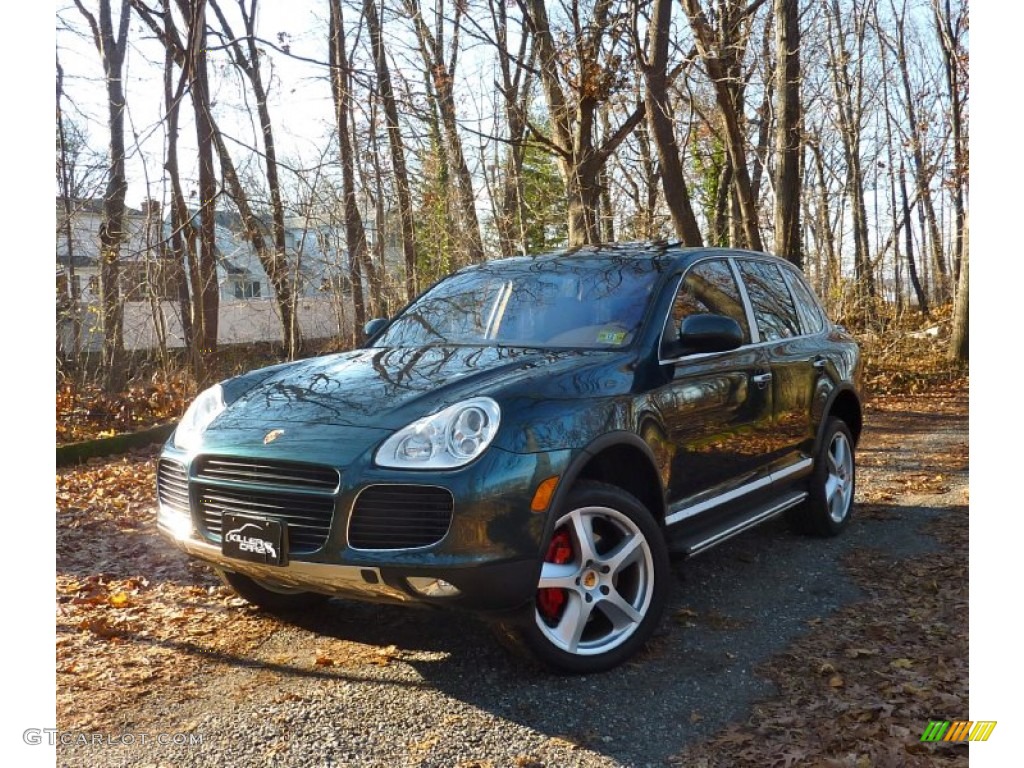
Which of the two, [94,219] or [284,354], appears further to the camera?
[284,354]

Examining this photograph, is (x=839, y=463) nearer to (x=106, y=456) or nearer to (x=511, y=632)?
(x=511, y=632)

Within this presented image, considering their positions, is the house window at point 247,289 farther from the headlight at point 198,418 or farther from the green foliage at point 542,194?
the green foliage at point 542,194

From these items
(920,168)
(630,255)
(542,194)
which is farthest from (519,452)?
(920,168)

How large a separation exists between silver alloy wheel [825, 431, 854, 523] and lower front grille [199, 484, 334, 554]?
3.89 m

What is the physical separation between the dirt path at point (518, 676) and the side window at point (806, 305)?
5.08 feet

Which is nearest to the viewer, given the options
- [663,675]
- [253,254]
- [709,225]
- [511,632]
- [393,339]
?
[511,632]

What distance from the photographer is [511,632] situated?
140 inches

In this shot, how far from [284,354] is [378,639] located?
34.7ft

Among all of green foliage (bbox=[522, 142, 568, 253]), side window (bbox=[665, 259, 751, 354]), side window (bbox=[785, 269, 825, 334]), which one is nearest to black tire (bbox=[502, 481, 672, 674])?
side window (bbox=[665, 259, 751, 354])

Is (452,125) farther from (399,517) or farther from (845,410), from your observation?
(399,517)

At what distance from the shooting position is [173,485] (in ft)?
12.8

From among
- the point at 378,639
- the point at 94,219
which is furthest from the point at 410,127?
the point at 378,639

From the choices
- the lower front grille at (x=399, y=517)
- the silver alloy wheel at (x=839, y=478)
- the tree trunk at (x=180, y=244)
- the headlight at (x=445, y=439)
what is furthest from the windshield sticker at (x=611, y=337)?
the tree trunk at (x=180, y=244)

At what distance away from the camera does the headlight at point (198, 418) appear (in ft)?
12.9
